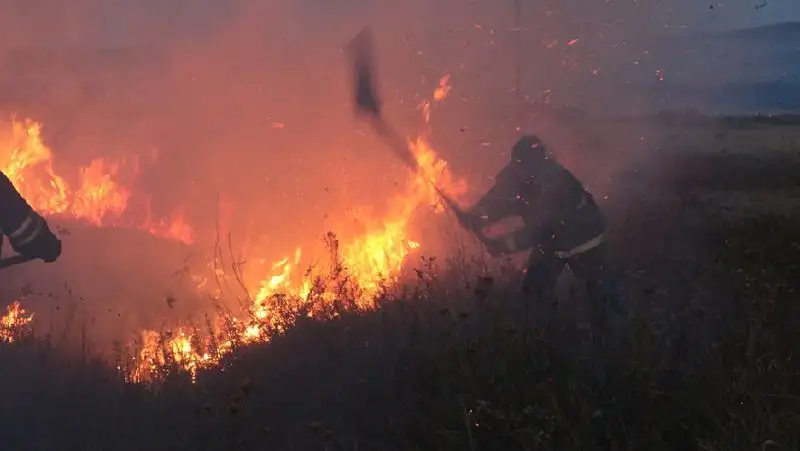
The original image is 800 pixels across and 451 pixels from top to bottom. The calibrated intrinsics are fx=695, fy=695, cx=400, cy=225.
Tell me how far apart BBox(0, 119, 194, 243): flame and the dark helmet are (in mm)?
4788

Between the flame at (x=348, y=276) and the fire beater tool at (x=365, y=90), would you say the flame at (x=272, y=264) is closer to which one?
the flame at (x=348, y=276)

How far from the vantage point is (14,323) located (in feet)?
19.2

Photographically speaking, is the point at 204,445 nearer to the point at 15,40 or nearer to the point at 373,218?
the point at 373,218

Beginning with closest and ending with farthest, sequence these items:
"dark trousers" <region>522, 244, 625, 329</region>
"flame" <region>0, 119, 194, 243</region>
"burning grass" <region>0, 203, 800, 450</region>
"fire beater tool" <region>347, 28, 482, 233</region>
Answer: "burning grass" <region>0, 203, 800, 450</region>
"dark trousers" <region>522, 244, 625, 329</region>
"fire beater tool" <region>347, 28, 482, 233</region>
"flame" <region>0, 119, 194, 243</region>

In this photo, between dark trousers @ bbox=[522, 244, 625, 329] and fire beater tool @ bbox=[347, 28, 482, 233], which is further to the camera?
fire beater tool @ bbox=[347, 28, 482, 233]

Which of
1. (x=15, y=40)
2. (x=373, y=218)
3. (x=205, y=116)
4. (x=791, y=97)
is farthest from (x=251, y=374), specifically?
(x=791, y=97)

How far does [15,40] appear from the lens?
9.49 metres

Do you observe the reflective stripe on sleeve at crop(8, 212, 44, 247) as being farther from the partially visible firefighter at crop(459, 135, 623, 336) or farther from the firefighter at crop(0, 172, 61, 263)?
the partially visible firefighter at crop(459, 135, 623, 336)

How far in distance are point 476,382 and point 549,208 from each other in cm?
204

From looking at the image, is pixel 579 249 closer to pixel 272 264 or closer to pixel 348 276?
pixel 348 276

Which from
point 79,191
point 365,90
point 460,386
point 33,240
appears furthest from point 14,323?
point 460,386

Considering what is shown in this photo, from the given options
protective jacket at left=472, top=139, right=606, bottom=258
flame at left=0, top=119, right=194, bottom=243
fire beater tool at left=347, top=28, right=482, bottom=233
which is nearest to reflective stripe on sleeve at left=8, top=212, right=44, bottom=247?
fire beater tool at left=347, top=28, right=482, bottom=233

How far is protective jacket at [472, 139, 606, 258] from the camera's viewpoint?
5281mm

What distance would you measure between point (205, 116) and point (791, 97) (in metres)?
23.1
